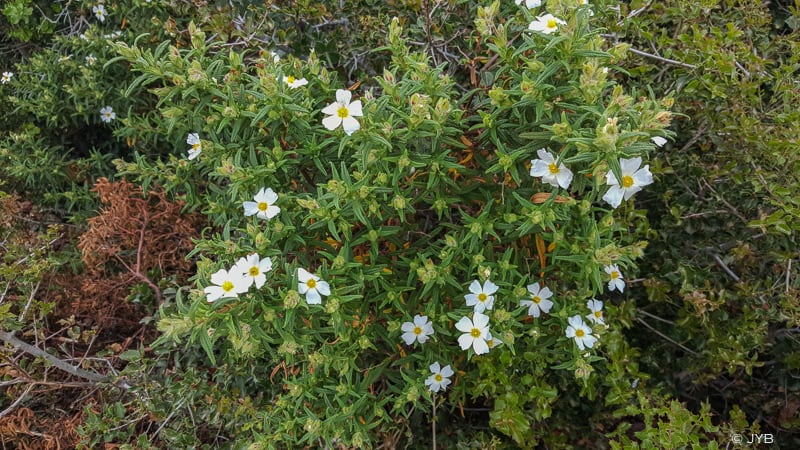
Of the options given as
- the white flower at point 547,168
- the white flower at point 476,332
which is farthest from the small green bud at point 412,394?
the white flower at point 547,168

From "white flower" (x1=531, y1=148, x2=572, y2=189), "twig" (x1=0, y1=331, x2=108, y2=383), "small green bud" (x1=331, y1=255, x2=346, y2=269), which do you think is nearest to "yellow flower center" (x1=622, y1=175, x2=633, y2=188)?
"white flower" (x1=531, y1=148, x2=572, y2=189)

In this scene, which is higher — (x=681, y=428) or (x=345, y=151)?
(x=345, y=151)

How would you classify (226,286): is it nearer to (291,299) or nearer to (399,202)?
(291,299)

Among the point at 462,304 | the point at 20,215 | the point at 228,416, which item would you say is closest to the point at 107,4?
the point at 20,215

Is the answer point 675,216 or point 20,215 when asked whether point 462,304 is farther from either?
point 20,215

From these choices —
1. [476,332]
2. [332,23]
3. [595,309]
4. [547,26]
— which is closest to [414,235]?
[476,332]

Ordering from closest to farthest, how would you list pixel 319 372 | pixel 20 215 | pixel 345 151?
1. pixel 345 151
2. pixel 319 372
3. pixel 20 215
